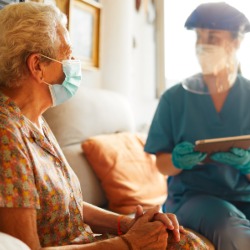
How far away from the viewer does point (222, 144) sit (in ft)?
4.19

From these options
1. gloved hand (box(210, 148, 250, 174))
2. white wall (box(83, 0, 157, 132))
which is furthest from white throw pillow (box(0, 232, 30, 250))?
white wall (box(83, 0, 157, 132))

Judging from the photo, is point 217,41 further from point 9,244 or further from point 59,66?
point 9,244

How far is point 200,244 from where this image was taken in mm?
1105

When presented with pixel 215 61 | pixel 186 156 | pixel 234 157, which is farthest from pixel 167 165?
pixel 215 61

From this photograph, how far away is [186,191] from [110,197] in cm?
41

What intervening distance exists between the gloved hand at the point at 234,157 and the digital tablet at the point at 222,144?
0.02 m

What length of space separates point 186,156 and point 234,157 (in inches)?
6.7

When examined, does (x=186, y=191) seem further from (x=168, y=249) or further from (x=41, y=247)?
(x=41, y=247)

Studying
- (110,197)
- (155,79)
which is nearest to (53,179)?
(110,197)

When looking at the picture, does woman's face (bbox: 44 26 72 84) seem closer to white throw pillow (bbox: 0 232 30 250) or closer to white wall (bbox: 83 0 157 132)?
white throw pillow (bbox: 0 232 30 250)

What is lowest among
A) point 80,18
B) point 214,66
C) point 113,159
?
point 113,159

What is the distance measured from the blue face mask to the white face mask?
0.54m

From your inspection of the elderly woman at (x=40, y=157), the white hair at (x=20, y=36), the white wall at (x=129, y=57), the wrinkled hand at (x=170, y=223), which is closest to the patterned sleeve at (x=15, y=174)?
the elderly woman at (x=40, y=157)

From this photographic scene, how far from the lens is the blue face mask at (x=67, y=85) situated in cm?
112
